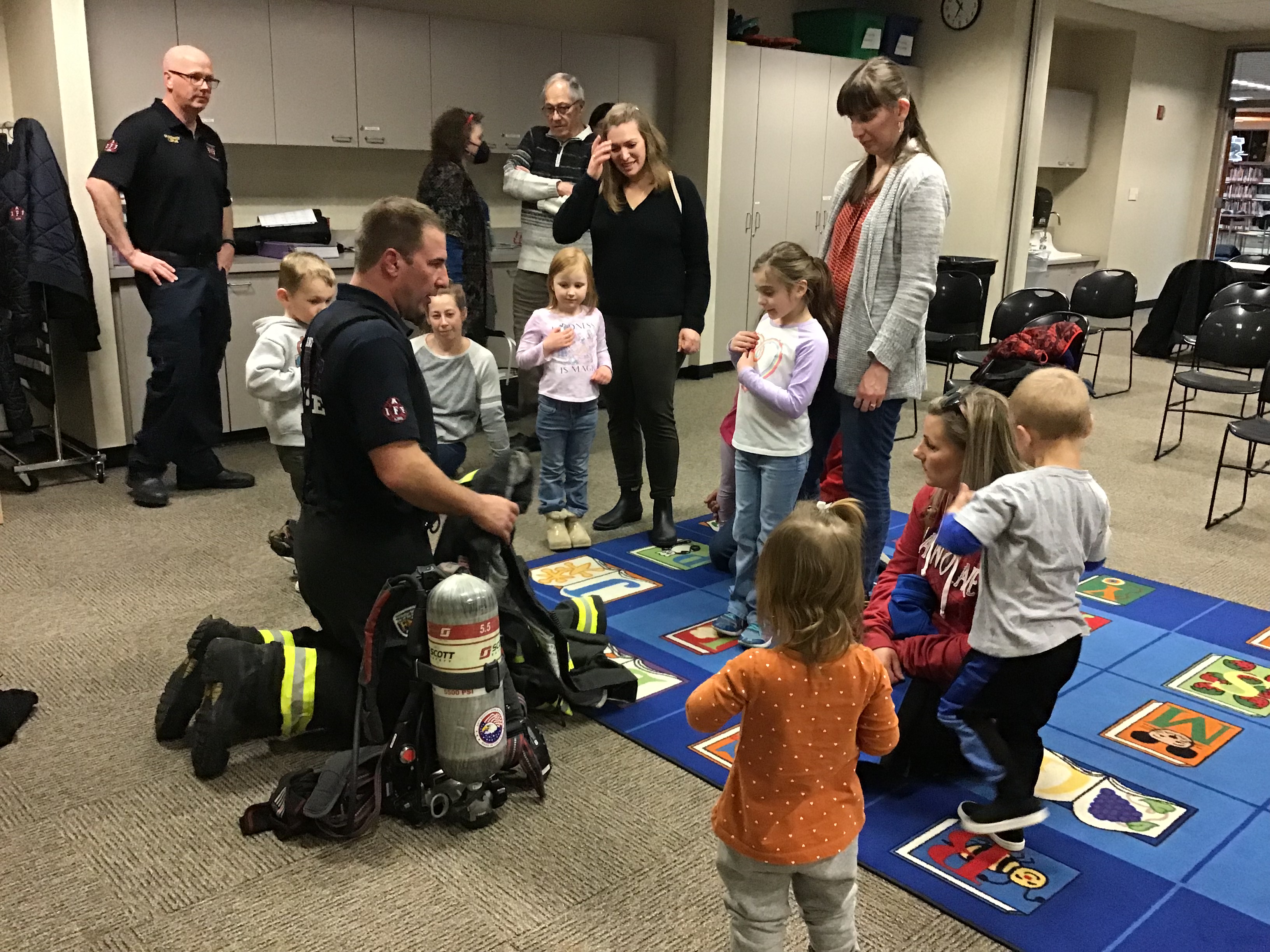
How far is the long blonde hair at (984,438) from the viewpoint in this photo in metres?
2.21

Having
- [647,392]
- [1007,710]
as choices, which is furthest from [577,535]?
[1007,710]

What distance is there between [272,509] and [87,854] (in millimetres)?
2292

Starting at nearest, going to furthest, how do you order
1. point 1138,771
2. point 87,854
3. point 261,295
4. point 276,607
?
point 87,854 → point 1138,771 → point 276,607 → point 261,295

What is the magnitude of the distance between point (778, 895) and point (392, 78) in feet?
16.5

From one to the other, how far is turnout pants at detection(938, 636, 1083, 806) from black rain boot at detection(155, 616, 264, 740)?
157 centimetres

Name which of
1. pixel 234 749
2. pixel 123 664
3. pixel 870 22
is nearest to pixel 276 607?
pixel 123 664

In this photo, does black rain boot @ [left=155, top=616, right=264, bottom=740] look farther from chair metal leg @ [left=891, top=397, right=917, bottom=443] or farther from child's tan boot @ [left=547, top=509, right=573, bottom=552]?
chair metal leg @ [left=891, top=397, right=917, bottom=443]

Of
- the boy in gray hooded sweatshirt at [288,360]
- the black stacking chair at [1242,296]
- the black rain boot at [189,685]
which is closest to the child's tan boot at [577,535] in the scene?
the boy in gray hooded sweatshirt at [288,360]

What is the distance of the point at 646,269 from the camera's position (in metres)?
3.72

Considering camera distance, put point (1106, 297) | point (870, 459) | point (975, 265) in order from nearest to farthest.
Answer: point (870, 459)
point (1106, 297)
point (975, 265)

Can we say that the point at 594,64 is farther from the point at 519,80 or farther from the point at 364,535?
the point at 364,535

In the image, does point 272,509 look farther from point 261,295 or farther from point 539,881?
point 539,881

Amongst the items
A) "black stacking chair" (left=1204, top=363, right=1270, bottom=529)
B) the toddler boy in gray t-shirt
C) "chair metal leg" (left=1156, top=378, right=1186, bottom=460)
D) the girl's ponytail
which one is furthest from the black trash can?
the toddler boy in gray t-shirt

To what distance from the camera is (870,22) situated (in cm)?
751
